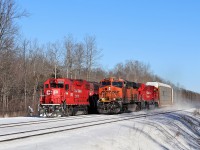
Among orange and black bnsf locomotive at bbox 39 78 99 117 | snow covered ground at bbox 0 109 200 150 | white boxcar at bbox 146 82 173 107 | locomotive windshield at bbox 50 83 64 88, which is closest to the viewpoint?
snow covered ground at bbox 0 109 200 150

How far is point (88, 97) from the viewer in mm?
34625

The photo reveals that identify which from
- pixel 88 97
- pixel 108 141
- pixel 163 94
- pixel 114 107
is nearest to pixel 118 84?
pixel 114 107

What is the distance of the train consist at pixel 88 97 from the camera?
97.8 ft

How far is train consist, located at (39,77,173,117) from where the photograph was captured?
29.8 metres

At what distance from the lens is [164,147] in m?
16.0

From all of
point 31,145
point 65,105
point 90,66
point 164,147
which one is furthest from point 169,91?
point 31,145

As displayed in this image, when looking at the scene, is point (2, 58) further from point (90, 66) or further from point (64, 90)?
point (90, 66)

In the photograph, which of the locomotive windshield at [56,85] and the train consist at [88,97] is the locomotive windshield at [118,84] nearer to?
the train consist at [88,97]

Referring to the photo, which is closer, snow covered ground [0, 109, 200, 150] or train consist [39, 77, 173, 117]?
snow covered ground [0, 109, 200, 150]

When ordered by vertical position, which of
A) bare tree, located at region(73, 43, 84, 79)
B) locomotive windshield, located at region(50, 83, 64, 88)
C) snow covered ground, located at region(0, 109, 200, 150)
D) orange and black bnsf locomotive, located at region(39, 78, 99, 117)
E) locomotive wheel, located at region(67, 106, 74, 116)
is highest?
bare tree, located at region(73, 43, 84, 79)

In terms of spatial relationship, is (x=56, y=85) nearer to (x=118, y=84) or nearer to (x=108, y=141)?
(x=118, y=84)

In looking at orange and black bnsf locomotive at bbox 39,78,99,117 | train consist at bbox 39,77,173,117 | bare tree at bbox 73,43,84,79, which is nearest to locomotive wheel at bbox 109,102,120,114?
train consist at bbox 39,77,173,117

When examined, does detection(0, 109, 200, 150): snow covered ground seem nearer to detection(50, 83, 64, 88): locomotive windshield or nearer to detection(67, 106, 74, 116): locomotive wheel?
detection(67, 106, 74, 116): locomotive wheel

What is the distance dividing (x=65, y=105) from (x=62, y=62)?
106 ft
